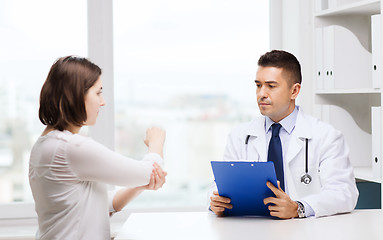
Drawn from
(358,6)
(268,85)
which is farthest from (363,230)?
(358,6)

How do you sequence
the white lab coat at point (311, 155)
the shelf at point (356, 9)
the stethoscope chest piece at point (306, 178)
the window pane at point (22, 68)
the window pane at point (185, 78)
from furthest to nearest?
the window pane at point (185, 78)
the window pane at point (22, 68)
the shelf at point (356, 9)
the stethoscope chest piece at point (306, 178)
the white lab coat at point (311, 155)

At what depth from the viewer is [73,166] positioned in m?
1.60

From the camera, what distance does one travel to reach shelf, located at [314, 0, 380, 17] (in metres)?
2.48

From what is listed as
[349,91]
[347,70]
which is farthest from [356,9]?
[349,91]

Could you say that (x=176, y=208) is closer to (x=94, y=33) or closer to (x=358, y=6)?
(x=94, y=33)

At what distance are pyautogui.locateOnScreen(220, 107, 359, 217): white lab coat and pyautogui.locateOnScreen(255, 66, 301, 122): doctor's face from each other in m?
0.08

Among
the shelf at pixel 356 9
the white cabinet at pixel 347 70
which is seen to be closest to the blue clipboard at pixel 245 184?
the white cabinet at pixel 347 70

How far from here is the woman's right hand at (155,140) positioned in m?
1.79

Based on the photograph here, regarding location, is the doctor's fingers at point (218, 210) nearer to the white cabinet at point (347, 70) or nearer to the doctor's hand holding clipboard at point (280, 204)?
the doctor's hand holding clipboard at point (280, 204)

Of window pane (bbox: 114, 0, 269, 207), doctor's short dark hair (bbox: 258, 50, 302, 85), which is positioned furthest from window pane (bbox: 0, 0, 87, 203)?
doctor's short dark hair (bbox: 258, 50, 302, 85)

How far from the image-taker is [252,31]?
3.15m

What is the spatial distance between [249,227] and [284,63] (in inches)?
34.2

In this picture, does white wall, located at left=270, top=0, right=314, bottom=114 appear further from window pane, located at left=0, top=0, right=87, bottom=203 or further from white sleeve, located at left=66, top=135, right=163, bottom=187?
white sleeve, located at left=66, top=135, right=163, bottom=187

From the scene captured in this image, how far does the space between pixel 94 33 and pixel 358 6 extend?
139 centimetres
